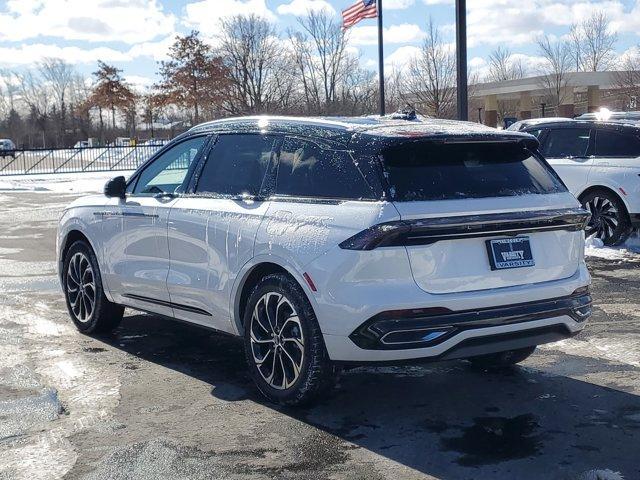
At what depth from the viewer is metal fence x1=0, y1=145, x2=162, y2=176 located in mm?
46250

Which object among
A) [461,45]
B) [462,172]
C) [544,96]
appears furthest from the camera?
[544,96]

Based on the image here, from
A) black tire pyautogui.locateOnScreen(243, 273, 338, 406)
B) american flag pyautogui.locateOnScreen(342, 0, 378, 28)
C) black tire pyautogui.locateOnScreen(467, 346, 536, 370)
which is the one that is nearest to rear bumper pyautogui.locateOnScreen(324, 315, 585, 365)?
black tire pyautogui.locateOnScreen(243, 273, 338, 406)

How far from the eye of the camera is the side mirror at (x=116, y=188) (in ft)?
22.6

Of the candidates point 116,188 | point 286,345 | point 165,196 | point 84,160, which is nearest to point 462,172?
point 286,345

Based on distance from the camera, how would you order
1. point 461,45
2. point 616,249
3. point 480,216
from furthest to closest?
point 461,45
point 616,249
point 480,216

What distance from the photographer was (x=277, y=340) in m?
5.22

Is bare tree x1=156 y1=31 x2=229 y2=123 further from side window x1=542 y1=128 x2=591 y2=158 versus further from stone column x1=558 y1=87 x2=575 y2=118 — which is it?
side window x1=542 y1=128 x2=591 y2=158

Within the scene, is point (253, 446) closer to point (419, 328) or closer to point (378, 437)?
point (378, 437)

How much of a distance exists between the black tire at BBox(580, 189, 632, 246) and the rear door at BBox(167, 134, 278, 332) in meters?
6.92

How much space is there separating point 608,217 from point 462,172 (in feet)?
23.3

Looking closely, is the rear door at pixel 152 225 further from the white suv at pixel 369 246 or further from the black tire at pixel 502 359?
the black tire at pixel 502 359

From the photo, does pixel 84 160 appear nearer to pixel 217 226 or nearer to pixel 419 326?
pixel 217 226

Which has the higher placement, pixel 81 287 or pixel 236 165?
pixel 236 165

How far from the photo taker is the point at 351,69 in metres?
46.0
